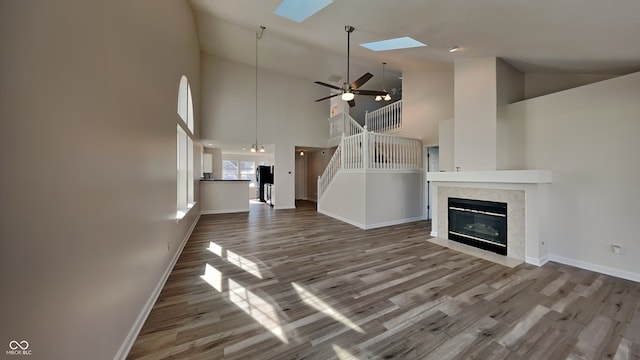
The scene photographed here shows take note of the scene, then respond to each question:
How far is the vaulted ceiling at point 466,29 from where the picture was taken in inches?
95.0

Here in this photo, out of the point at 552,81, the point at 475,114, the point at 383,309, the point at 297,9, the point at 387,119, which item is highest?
the point at 297,9

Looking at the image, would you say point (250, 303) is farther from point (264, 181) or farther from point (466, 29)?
point (264, 181)

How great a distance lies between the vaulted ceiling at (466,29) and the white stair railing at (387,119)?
5.90ft

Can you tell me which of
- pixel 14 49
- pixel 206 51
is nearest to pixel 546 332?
pixel 14 49

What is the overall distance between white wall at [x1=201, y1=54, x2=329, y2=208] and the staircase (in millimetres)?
2458

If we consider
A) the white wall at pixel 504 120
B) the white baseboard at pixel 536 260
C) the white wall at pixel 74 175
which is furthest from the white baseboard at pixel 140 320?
the white wall at pixel 504 120

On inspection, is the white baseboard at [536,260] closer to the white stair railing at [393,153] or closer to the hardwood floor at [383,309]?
the hardwood floor at [383,309]

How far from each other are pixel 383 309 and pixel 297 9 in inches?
198

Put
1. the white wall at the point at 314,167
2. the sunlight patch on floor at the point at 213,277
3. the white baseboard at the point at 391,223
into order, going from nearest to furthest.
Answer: the sunlight patch on floor at the point at 213,277, the white baseboard at the point at 391,223, the white wall at the point at 314,167

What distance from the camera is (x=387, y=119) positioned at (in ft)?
27.2

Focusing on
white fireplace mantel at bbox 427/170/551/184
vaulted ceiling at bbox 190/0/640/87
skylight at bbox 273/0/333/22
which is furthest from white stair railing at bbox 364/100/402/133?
skylight at bbox 273/0/333/22

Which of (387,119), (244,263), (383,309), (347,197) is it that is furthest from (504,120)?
(244,263)

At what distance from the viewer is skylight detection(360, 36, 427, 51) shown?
14.9 ft

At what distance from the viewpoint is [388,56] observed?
18.4 feet
